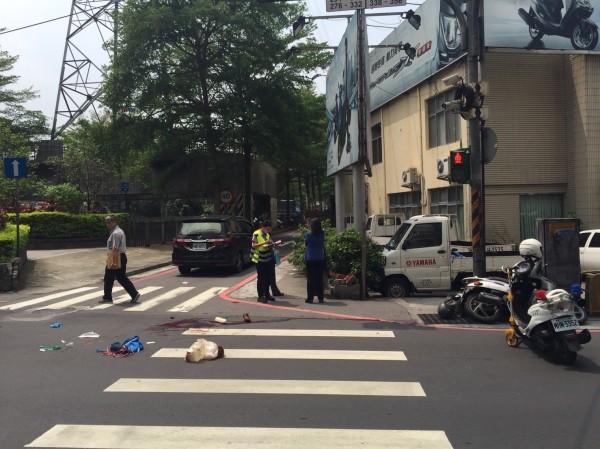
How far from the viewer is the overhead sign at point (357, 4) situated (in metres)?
11.3

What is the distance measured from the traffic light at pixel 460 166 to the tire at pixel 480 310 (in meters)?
2.50

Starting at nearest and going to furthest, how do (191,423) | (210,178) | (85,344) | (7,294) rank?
(191,423)
(85,344)
(7,294)
(210,178)

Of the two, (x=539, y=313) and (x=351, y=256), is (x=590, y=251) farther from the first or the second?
(x=539, y=313)

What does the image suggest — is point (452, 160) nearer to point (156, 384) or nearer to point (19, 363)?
point (156, 384)

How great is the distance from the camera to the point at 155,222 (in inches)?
1040

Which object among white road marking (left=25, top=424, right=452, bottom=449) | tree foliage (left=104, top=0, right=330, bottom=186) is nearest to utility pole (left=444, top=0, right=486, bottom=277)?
white road marking (left=25, top=424, right=452, bottom=449)

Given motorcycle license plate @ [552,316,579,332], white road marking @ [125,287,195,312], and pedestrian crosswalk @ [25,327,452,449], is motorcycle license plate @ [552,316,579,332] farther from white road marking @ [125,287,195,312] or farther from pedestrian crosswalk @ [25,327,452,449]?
white road marking @ [125,287,195,312]

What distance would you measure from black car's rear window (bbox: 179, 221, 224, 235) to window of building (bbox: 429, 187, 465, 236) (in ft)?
23.7

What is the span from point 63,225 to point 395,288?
55.9 feet

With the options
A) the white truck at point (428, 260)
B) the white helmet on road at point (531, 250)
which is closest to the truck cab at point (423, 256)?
the white truck at point (428, 260)

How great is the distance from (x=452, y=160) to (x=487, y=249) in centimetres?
240

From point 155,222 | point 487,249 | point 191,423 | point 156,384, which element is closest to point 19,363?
point 156,384

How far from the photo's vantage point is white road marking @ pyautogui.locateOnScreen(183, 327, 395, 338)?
8219mm

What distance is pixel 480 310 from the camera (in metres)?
9.15
